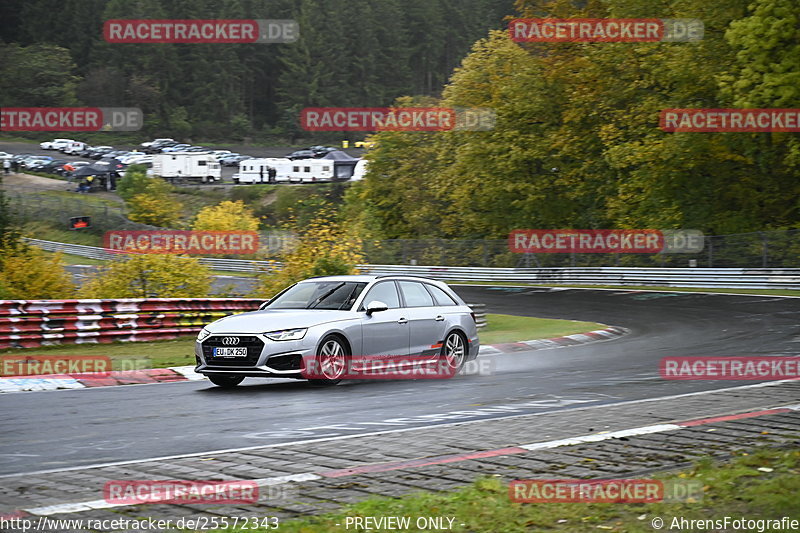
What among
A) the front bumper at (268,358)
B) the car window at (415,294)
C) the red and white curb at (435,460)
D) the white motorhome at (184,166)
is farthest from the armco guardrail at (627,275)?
the white motorhome at (184,166)

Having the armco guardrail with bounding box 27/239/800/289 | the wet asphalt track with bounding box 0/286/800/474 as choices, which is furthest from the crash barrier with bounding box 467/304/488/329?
the armco guardrail with bounding box 27/239/800/289

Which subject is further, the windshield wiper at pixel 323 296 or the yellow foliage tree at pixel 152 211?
the yellow foliage tree at pixel 152 211

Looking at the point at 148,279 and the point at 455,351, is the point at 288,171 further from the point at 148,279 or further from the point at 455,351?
the point at 455,351

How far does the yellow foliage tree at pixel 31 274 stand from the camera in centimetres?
2373

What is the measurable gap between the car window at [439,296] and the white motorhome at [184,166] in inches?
3341

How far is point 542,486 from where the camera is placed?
23.4 ft

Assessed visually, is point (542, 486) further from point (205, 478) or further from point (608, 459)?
point (205, 478)

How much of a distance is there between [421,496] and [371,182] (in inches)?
2587

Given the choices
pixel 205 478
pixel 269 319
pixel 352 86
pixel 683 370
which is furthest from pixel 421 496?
pixel 352 86

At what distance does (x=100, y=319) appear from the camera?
21.0 metres

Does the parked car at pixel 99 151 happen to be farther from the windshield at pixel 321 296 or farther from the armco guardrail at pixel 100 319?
the windshield at pixel 321 296

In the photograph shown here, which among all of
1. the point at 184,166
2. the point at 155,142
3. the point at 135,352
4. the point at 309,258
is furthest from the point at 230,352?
the point at 155,142

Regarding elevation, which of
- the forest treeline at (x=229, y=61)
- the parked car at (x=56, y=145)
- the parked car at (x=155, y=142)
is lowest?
the parked car at (x=56, y=145)

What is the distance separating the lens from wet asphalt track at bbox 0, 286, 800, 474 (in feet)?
31.4
